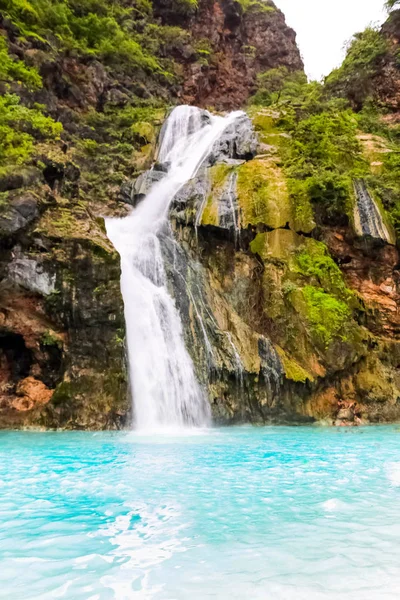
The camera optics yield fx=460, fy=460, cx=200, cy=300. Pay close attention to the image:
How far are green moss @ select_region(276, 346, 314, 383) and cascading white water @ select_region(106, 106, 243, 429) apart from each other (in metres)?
2.71

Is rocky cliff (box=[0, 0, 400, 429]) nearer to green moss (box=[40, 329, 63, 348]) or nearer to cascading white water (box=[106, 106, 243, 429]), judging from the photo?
green moss (box=[40, 329, 63, 348])

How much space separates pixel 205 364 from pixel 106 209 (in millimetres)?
9674

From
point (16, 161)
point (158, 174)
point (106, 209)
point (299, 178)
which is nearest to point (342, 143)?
point (299, 178)

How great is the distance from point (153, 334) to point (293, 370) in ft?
14.0

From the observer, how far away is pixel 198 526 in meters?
4.04

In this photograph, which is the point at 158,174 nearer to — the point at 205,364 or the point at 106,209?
the point at 106,209

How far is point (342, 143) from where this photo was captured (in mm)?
19391

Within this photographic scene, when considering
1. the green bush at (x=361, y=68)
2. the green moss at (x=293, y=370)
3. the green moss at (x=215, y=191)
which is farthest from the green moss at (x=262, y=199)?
the green bush at (x=361, y=68)

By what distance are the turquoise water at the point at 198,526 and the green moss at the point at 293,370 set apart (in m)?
5.65

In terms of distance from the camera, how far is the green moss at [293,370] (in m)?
13.4

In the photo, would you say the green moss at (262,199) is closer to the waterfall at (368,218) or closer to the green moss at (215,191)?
the green moss at (215,191)

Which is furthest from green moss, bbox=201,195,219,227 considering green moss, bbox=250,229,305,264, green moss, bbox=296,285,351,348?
green moss, bbox=296,285,351,348

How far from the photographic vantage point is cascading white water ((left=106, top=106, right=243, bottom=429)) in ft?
39.9

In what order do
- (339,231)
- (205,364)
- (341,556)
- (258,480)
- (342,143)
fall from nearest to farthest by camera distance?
1. (341,556)
2. (258,480)
3. (205,364)
4. (339,231)
5. (342,143)
